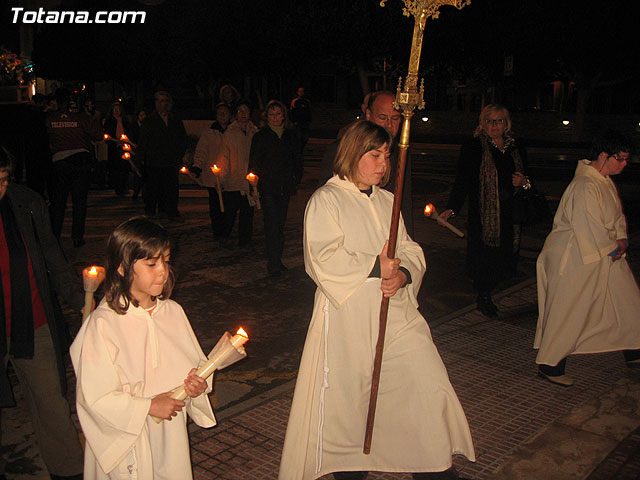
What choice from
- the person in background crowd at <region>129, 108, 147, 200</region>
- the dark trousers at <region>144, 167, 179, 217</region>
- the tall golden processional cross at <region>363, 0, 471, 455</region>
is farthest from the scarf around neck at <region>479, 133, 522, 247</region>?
the person in background crowd at <region>129, 108, 147, 200</region>

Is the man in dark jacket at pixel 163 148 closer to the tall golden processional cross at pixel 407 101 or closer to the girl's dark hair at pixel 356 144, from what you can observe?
the girl's dark hair at pixel 356 144

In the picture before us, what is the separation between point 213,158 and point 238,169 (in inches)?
22.2

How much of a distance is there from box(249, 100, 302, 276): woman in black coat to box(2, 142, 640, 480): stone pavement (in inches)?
15.8

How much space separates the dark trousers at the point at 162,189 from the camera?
1147 cm

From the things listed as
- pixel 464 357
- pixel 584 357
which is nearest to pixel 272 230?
pixel 464 357

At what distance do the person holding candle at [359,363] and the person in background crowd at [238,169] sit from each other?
606cm

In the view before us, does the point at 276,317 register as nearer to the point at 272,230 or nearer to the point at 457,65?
the point at 272,230

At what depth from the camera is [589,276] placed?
541cm

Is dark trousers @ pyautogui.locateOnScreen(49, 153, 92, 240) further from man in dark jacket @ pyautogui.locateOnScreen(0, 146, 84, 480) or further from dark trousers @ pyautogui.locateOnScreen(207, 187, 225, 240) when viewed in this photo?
man in dark jacket @ pyautogui.locateOnScreen(0, 146, 84, 480)

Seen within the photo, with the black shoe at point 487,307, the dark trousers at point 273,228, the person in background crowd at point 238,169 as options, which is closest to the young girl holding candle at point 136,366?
the black shoe at point 487,307

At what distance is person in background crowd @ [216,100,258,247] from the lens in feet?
31.9

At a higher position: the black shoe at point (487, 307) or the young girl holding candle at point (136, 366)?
the young girl holding candle at point (136, 366)

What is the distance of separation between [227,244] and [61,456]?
21.2ft

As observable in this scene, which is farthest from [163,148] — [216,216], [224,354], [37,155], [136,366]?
[224,354]
